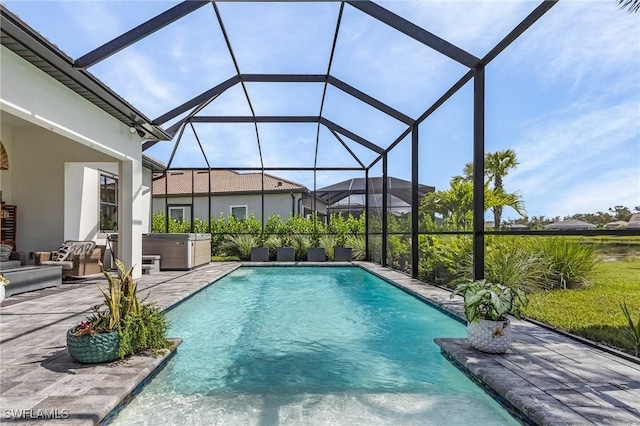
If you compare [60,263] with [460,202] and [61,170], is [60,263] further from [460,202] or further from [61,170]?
[460,202]

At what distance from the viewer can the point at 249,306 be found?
6.54 m

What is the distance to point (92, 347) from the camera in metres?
3.10

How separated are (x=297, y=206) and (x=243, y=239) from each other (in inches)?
205

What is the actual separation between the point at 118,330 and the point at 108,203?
8.04 metres

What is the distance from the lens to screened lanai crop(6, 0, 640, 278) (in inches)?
220

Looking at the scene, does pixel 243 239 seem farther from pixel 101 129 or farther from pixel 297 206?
pixel 101 129

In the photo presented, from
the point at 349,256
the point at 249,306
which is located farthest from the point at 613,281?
the point at 349,256

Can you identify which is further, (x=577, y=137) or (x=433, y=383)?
(x=577, y=137)

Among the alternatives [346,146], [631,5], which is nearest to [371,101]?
[346,146]

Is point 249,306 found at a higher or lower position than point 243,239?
lower

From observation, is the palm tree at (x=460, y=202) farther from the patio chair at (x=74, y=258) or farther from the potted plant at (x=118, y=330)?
the patio chair at (x=74, y=258)

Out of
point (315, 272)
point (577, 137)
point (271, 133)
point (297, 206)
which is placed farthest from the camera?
point (297, 206)

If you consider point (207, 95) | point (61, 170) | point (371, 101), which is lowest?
point (61, 170)

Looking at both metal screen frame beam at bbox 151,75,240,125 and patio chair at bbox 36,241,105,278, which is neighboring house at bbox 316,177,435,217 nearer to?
metal screen frame beam at bbox 151,75,240,125
